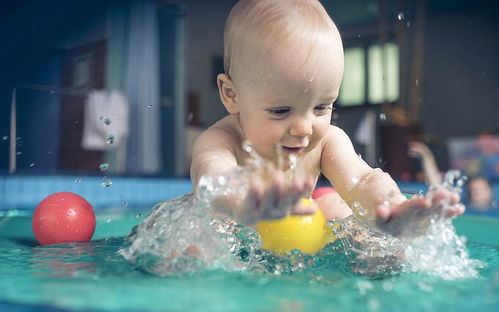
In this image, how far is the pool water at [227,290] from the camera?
1049 millimetres

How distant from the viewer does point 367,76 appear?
37.1ft

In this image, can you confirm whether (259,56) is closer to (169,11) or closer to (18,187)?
(18,187)

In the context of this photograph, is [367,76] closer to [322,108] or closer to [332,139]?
[332,139]

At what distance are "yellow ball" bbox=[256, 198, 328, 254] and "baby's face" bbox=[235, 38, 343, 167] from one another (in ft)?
0.72

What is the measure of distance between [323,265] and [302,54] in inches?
24.7

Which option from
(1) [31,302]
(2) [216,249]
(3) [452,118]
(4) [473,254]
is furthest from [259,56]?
(3) [452,118]

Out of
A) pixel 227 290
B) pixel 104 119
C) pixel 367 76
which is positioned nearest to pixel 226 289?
pixel 227 290

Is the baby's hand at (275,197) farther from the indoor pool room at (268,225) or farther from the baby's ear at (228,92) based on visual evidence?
the baby's ear at (228,92)

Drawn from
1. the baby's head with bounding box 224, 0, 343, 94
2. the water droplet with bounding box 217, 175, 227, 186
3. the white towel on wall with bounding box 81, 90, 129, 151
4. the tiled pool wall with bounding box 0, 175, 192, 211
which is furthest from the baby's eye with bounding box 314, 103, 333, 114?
the white towel on wall with bounding box 81, 90, 129, 151

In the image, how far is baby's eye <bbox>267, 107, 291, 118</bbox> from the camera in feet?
5.29

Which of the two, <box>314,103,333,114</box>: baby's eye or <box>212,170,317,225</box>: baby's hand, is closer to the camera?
<box>212,170,317,225</box>: baby's hand

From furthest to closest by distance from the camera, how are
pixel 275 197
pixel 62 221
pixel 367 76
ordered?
1. pixel 367 76
2. pixel 62 221
3. pixel 275 197

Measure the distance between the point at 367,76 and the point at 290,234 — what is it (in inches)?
400

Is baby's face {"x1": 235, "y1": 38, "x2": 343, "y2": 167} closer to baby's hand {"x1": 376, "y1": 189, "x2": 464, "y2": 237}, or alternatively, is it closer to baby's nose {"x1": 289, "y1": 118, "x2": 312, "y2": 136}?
baby's nose {"x1": 289, "y1": 118, "x2": 312, "y2": 136}
